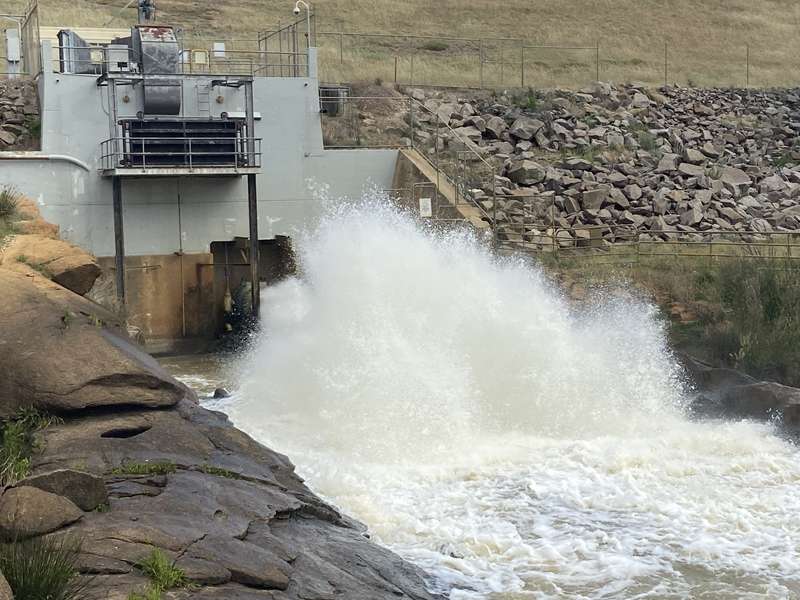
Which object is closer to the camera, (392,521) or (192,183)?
(392,521)

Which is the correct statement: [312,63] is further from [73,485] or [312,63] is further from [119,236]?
[73,485]

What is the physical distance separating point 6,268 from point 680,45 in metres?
46.7

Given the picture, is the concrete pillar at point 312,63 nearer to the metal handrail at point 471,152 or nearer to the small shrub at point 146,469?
the metal handrail at point 471,152

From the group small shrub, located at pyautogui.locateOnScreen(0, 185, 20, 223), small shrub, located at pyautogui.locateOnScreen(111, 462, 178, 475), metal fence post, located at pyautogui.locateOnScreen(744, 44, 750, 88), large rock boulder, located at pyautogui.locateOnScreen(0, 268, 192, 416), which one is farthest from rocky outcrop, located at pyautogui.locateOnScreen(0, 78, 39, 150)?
metal fence post, located at pyautogui.locateOnScreen(744, 44, 750, 88)

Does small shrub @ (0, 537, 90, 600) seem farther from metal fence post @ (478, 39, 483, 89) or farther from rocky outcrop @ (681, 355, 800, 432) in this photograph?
metal fence post @ (478, 39, 483, 89)

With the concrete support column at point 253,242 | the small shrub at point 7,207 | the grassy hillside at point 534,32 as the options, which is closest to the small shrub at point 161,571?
the small shrub at point 7,207

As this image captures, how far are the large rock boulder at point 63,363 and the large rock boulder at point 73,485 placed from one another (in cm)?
371

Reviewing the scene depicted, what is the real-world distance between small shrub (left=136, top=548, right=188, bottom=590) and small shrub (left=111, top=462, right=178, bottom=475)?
2.84 metres

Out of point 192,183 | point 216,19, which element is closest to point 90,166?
point 192,183

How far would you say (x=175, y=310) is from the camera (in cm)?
3153

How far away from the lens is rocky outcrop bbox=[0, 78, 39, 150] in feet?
105

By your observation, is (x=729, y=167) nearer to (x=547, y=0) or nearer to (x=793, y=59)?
(x=793, y=59)

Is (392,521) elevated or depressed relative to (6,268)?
depressed

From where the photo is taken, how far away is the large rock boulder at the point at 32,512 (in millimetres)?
10469
